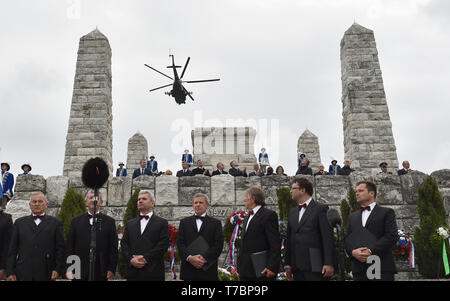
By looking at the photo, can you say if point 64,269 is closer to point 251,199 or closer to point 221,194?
point 251,199

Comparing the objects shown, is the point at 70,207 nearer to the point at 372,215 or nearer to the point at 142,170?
the point at 142,170

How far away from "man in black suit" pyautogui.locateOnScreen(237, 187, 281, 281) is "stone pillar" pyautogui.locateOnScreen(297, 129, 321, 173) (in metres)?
17.4

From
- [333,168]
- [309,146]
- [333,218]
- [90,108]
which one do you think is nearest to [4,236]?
[333,218]

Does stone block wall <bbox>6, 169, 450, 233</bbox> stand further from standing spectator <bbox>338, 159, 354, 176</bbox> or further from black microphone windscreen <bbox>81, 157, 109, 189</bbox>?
black microphone windscreen <bbox>81, 157, 109, 189</bbox>

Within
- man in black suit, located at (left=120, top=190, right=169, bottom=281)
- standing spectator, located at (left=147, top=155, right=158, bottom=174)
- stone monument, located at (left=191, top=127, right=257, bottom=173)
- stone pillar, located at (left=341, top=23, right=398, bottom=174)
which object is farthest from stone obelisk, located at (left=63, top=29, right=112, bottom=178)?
man in black suit, located at (left=120, top=190, right=169, bottom=281)

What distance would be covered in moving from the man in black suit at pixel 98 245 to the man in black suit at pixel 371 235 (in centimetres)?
273

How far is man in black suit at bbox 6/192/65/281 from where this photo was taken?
5402 millimetres

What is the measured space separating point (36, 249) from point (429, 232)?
742 centimetres

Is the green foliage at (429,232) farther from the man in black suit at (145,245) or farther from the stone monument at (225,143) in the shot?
the stone monument at (225,143)

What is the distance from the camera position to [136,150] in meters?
23.5

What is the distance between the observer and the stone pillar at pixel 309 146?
2242cm
